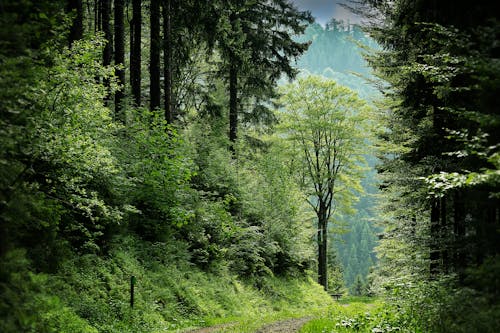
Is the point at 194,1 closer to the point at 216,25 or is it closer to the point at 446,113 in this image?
the point at 216,25

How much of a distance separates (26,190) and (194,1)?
41.7 feet

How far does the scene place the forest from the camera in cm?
580

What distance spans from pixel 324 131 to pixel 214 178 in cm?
1723

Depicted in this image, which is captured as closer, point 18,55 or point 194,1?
point 18,55

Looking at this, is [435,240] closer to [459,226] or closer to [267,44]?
[459,226]

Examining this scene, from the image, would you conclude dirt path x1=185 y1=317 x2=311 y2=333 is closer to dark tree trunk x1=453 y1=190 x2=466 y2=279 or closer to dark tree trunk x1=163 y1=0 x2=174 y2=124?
dark tree trunk x1=453 y1=190 x2=466 y2=279

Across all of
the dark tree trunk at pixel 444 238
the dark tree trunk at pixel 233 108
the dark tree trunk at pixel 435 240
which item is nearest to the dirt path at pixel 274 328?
the dark tree trunk at pixel 435 240

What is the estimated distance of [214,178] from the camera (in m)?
18.3

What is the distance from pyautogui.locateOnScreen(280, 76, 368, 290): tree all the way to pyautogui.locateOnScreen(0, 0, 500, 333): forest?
20.6ft

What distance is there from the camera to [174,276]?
44.3 feet

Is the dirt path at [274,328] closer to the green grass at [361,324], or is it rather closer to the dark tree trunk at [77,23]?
the green grass at [361,324]

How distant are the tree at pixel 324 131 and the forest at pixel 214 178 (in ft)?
20.6

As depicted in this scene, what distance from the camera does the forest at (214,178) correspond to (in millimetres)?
5797

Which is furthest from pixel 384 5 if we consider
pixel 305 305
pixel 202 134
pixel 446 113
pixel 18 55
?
pixel 305 305
